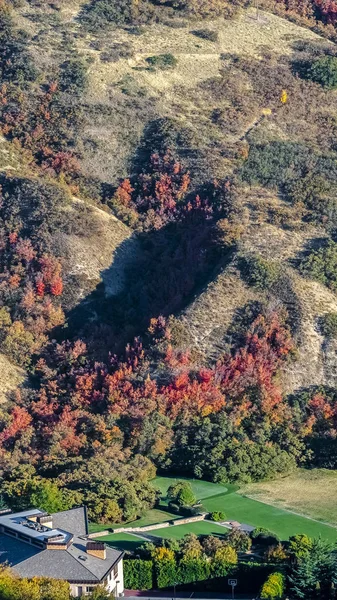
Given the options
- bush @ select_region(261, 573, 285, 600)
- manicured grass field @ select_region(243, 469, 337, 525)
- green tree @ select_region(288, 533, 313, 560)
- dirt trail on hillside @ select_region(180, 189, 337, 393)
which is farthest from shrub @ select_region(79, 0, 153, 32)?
bush @ select_region(261, 573, 285, 600)

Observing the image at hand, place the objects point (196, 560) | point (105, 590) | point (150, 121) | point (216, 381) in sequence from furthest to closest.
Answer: point (150, 121), point (216, 381), point (196, 560), point (105, 590)

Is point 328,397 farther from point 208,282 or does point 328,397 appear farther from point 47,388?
point 47,388

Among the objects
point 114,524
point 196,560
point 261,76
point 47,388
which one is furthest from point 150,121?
point 196,560

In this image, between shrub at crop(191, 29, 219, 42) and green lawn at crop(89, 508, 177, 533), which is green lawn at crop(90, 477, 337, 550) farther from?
shrub at crop(191, 29, 219, 42)

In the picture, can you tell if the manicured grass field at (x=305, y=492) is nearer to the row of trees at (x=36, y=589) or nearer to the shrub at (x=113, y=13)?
the row of trees at (x=36, y=589)

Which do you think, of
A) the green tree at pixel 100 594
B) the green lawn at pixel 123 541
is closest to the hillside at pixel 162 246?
the green lawn at pixel 123 541
